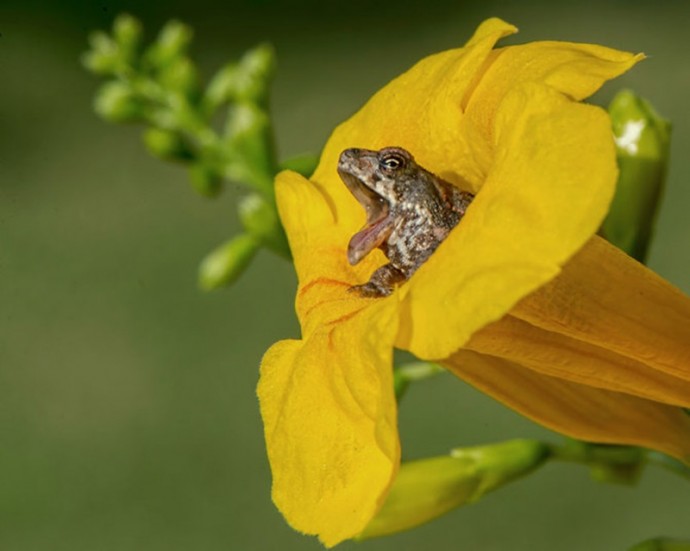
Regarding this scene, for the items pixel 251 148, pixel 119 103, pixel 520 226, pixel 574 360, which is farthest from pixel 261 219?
pixel 520 226

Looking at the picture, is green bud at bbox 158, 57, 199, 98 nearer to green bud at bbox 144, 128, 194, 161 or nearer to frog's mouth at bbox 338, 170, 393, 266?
green bud at bbox 144, 128, 194, 161

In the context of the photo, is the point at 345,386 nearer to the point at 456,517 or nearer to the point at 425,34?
the point at 456,517

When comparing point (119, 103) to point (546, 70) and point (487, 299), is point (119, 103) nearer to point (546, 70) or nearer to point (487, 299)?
point (546, 70)

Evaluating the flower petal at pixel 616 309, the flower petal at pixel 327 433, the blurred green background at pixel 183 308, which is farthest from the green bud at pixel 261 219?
the blurred green background at pixel 183 308

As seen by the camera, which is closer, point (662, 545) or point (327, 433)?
point (327, 433)

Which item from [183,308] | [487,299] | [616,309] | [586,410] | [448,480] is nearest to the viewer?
[487,299]

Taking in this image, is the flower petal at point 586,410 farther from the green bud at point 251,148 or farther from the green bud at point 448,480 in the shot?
the green bud at point 251,148

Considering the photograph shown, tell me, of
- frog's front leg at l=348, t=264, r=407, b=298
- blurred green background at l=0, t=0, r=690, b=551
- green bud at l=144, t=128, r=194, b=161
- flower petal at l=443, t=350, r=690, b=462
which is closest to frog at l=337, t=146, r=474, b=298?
frog's front leg at l=348, t=264, r=407, b=298

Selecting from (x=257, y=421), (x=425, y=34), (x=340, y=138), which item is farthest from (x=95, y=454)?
(x=340, y=138)

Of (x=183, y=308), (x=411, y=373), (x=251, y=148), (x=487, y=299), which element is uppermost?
(x=487, y=299)
